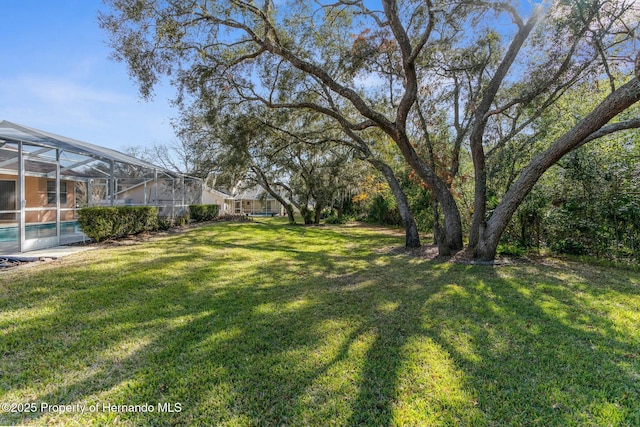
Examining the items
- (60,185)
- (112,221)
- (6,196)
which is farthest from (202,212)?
(112,221)

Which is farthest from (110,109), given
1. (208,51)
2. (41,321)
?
(41,321)

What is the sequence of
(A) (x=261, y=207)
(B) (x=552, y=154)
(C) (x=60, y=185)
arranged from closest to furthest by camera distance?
1. (B) (x=552, y=154)
2. (C) (x=60, y=185)
3. (A) (x=261, y=207)

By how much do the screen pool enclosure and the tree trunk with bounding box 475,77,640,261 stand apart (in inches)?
428

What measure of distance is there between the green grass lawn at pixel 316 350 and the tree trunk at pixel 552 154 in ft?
5.48

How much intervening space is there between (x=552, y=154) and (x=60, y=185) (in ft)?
57.3

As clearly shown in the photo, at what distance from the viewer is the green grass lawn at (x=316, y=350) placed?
6.42ft

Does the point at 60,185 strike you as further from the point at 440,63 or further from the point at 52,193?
the point at 440,63

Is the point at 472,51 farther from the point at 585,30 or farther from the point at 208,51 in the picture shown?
the point at 208,51

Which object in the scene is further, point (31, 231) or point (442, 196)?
point (442, 196)

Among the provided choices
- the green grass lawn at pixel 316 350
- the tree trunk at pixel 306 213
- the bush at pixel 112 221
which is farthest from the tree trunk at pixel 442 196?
the tree trunk at pixel 306 213

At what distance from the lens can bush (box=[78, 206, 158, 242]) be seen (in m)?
8.04

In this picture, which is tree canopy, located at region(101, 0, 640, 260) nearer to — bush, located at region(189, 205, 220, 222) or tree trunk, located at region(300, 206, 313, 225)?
bush, located at region(189, 205, 220, 222)

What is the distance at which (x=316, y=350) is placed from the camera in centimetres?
271

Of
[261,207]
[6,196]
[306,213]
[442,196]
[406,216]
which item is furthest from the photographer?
[261,207]
